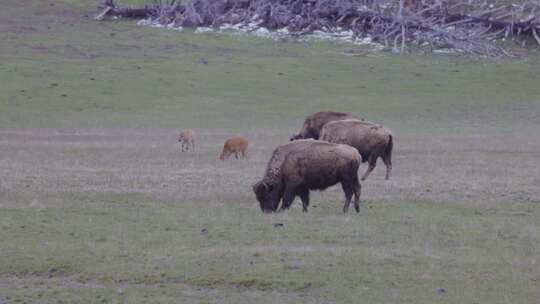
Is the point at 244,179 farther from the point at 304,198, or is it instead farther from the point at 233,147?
the point at 233,147

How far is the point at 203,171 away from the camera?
67.0 feet

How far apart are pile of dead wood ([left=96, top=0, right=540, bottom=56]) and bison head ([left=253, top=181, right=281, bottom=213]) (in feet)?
100

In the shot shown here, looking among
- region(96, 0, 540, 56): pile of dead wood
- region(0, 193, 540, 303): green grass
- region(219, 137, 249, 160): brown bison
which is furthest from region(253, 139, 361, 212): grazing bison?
region(96, 0, 540, 56): pile of dead wood

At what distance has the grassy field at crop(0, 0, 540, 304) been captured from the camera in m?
10.8

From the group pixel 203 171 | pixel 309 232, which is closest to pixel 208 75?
pixel 203 171

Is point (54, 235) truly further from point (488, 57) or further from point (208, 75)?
point (488, 57)

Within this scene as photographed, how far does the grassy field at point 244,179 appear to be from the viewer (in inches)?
424

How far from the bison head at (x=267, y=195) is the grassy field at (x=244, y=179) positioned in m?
0.41

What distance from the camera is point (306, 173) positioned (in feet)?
50.5

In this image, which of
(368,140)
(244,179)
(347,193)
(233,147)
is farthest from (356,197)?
(233,147)

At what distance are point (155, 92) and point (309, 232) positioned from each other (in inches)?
961

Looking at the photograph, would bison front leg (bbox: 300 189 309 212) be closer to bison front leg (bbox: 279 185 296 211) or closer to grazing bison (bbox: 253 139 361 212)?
grazing bison (bbox: 253 139 361 212)

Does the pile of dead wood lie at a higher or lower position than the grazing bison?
lower

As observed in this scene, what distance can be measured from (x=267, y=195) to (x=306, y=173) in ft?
2.19
